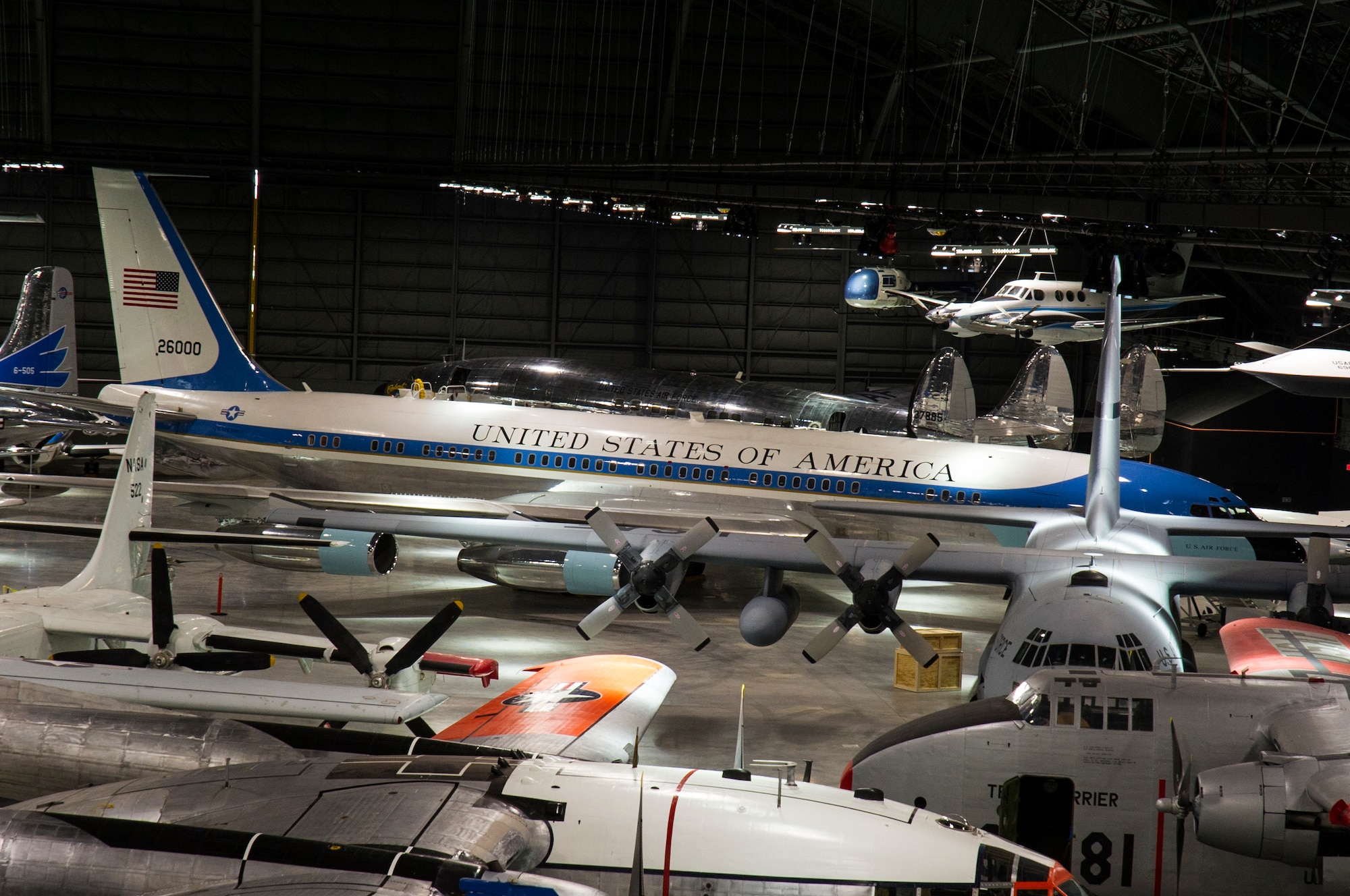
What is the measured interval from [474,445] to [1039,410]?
50.1ft

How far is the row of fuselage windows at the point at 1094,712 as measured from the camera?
10.2 meters

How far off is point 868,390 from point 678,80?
1490cm

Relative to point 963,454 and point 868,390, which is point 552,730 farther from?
point 868,390

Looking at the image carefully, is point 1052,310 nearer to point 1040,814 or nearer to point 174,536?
point 1040,814

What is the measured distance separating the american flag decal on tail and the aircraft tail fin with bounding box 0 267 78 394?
10.7m

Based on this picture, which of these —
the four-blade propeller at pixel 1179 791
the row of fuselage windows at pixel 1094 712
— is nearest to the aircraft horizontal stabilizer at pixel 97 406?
the row of fuselage windows at pixel 1094 712

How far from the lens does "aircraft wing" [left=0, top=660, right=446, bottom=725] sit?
9.95 meters

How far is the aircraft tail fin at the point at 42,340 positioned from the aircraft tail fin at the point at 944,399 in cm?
2579

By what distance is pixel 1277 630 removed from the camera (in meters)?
13.1

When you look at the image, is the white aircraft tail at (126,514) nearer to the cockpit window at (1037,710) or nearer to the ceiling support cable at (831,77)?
the cockpit window at (1037,710)

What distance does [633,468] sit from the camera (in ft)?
77.8

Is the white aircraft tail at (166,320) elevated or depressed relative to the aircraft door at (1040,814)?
elevated

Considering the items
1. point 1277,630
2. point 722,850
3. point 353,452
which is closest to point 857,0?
point 353,452

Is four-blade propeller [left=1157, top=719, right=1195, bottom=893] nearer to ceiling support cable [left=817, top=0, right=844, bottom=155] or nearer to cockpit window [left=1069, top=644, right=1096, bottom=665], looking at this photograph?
cockpit window [left=1069, top=644, right=1096, bottom=665]
